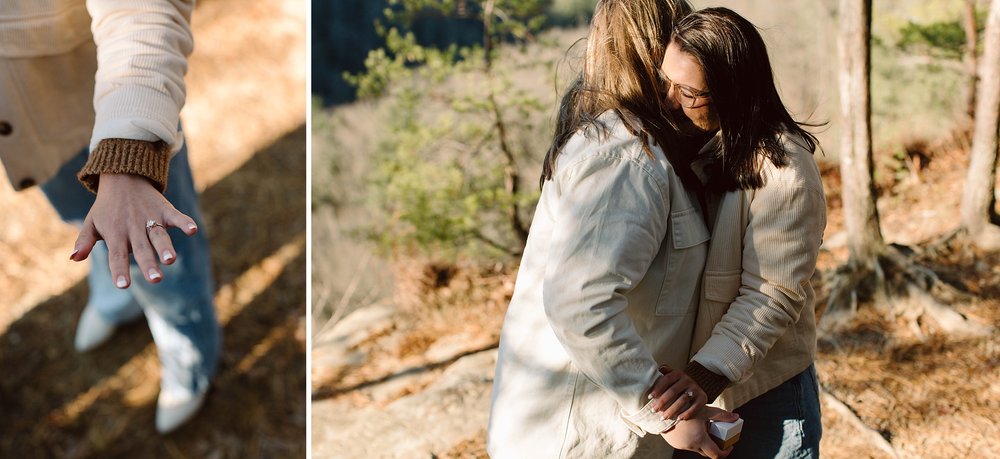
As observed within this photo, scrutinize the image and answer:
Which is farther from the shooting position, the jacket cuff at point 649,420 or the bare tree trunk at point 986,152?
the bare tree trunk at point 986,152

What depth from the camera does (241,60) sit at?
540 centimetres

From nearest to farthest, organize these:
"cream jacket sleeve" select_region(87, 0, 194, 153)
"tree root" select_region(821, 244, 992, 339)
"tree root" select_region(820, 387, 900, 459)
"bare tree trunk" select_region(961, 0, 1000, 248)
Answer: "cream jacket sleeve" select_region(87, 0, 194, 153) < "tree root" select_region(820, 387, 900, 459) < "bare tree trunk" select_region(961, 0, 1000, 248) < "tree root" select_region(821, 244, 992, 339)

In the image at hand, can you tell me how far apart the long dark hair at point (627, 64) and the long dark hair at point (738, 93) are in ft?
0.18

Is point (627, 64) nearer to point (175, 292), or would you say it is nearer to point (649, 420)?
point (649, 420)

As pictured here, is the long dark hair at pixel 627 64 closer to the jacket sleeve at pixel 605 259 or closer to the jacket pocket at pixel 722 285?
the jacket sleeve at pixel 605 259

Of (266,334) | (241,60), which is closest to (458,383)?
(266,334)

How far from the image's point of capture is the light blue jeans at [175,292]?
2.46 metres

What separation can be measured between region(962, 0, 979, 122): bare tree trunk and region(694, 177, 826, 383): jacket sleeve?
8.90 feet

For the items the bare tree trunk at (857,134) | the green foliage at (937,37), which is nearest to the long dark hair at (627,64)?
the bare tree trunk at (857,134)

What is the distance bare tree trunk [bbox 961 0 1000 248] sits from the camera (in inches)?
112

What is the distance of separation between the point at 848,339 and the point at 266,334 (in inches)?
92.5

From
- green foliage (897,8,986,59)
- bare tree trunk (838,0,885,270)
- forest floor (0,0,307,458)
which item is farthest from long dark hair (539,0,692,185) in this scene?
green foliage (897,8,986,59)

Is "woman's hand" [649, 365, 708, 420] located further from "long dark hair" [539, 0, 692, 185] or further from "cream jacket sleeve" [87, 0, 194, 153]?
"cream jacket sleeve" [87, 0, 194, 153]

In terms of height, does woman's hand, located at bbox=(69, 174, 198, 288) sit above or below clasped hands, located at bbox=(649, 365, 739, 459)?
above
